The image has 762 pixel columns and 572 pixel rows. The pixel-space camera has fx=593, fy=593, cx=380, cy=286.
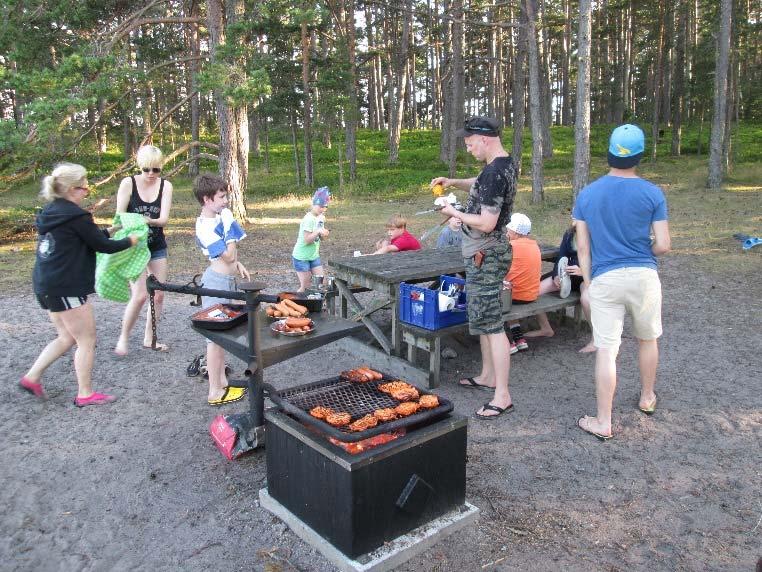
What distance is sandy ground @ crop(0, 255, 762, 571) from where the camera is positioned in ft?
9.59

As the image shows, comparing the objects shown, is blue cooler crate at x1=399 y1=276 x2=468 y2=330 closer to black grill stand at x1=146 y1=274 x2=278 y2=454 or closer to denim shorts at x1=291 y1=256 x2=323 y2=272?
black grill stand at x1=146 y1=274 x2=278 y2=454

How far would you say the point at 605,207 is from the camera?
3824mm

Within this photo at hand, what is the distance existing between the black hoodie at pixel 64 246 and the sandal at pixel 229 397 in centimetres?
127

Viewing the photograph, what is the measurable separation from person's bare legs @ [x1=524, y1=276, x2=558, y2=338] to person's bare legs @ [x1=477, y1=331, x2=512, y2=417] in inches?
80.7

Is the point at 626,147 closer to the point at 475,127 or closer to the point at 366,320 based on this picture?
the point at 475,127

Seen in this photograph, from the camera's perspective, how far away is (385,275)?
17.3 feet

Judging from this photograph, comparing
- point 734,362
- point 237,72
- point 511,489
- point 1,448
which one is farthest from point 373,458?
point 237,72

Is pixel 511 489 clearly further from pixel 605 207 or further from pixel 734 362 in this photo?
pixel 734 362

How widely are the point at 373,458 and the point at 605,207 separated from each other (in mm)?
2271

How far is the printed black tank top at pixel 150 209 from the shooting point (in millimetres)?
5316

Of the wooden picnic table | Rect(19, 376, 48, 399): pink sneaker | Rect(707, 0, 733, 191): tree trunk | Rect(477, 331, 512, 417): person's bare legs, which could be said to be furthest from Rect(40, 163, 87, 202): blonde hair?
Rect(707, 0, 733, 191): tree trunk

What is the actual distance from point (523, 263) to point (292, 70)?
19.2 m

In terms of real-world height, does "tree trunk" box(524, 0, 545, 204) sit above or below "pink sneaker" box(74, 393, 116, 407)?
above

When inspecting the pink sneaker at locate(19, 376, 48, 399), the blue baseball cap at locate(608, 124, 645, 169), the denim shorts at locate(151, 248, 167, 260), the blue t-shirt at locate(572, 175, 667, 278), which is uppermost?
the blue baseball cap at locate(608, 124, 645, 169)
